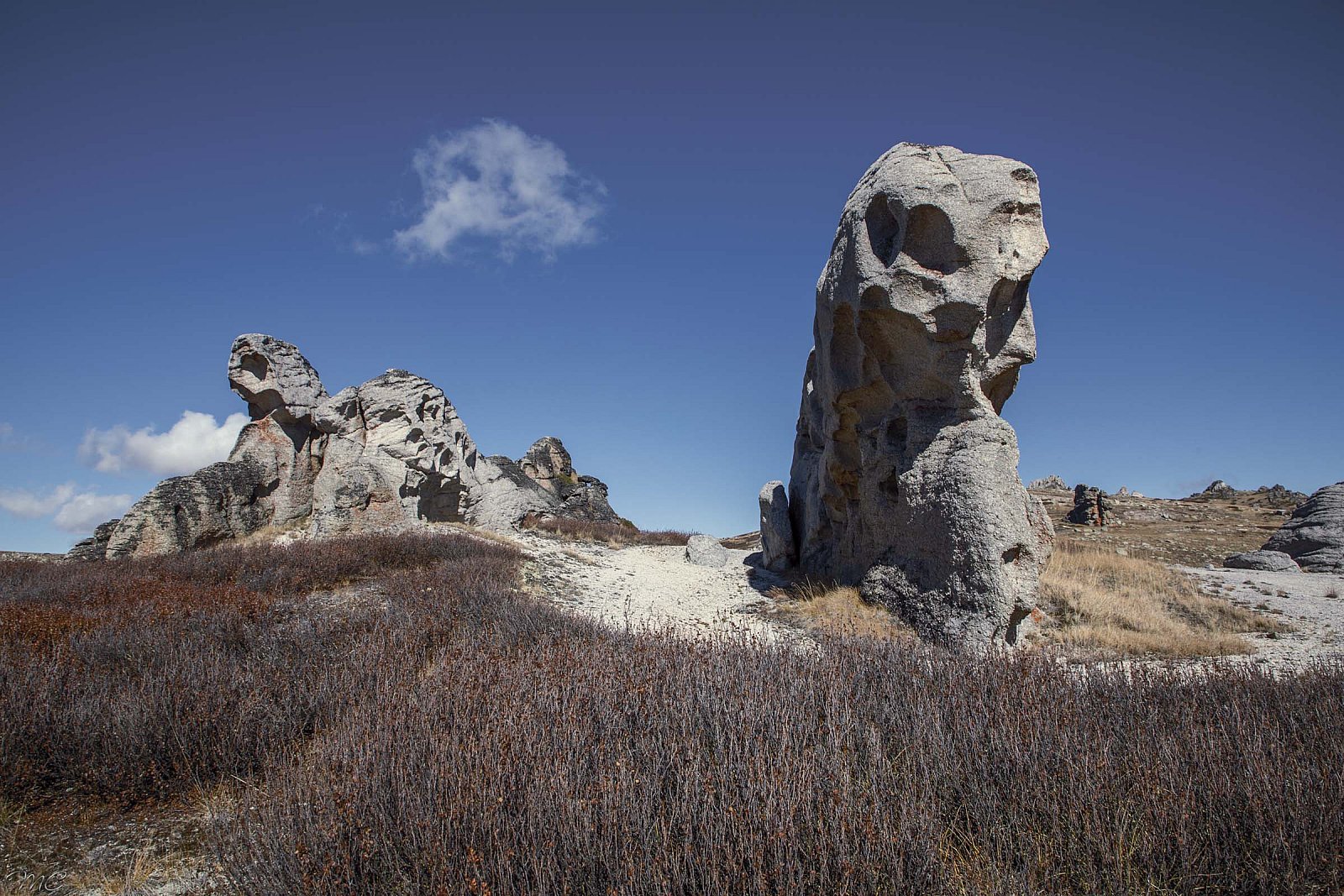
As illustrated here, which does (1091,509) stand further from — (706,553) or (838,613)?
(838,613)

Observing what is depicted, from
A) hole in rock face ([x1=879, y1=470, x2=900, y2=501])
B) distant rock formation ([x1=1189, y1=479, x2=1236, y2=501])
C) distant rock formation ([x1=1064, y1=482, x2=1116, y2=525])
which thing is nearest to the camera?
hole in rock face ([x1=879, y1=470, x2=900, y2=501])

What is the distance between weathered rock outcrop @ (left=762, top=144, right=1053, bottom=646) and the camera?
298 inches

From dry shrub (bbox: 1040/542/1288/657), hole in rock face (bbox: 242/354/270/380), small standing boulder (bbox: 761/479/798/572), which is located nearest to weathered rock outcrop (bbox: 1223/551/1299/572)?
dry shrub (bbox: 1040/542/1288/657)

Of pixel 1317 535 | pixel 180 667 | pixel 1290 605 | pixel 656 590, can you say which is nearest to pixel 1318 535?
pixel 1317 535

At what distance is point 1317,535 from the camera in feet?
53.5

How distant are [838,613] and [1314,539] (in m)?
16.3

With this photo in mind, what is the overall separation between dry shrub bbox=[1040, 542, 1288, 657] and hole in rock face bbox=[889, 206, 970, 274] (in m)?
5.17

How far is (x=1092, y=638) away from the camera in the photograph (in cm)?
826

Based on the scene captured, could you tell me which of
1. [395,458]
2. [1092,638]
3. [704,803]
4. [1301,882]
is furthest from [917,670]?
[395,458]

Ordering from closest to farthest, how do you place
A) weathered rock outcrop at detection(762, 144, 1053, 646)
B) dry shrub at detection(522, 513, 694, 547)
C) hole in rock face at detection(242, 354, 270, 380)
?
weathered rock outcrop at detection(762, 144, 1053, 646), hole in rock face at detection(242, 354, 270, 380), dry shrub at detection(522, 513, 694, 547)

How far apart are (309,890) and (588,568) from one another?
37.4 feet

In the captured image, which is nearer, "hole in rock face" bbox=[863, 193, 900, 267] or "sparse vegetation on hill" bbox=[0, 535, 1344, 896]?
"sparse vegetation on hill" bbox=[0, 535, 1344, 896]

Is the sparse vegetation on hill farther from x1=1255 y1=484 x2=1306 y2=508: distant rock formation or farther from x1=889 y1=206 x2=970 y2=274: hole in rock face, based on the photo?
x1=1255 y1=484 x2=1306 y2=508: distant rock formation

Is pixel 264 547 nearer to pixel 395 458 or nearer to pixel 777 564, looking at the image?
pixel 395 458
